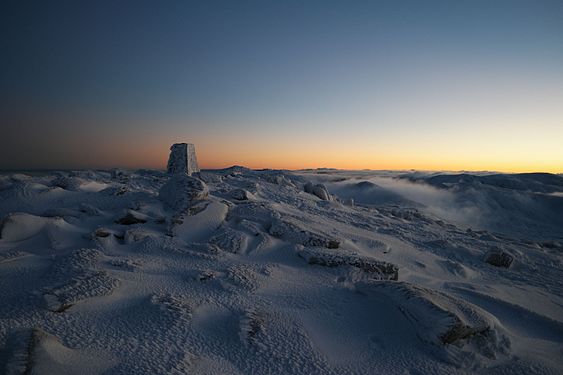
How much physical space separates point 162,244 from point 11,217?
6.00 ft

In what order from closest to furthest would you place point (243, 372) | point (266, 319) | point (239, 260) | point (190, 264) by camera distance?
point (243, 372) → point (266, 319) → point (190, 264) → point (239, 260)

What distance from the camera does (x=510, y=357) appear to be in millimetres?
2094

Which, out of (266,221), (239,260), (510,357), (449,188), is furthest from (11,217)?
(449,188)

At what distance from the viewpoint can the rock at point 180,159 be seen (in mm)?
9641

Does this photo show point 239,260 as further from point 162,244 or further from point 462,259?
point 462,259

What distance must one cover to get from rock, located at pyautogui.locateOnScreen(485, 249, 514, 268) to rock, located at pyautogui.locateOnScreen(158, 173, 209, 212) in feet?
16.5

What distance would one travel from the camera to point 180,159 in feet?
31.7

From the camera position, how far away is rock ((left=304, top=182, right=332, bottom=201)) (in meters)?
9.08

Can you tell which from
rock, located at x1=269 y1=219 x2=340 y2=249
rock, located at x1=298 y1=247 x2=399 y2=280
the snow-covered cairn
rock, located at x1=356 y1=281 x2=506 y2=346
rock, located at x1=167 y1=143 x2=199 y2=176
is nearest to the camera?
rock, located at x1=356 y1=281 x2=506 y2=346

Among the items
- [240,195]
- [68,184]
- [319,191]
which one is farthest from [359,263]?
[319,191]

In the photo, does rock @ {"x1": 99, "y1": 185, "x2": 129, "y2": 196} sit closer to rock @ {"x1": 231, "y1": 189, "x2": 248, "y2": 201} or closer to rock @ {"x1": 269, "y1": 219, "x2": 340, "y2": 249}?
rock @ {"x1": 231, "y1": 189, "x2": 248, "y2": 201}

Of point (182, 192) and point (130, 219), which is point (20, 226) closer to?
point (130, 219)

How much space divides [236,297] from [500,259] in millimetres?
4735

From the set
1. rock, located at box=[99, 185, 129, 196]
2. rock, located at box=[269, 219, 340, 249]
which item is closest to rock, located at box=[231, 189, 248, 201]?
rock, located at box=[269, 219, 340, 249]
